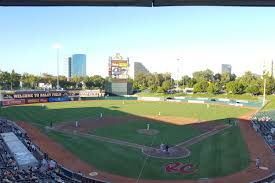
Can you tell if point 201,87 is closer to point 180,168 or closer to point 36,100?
point 36,100

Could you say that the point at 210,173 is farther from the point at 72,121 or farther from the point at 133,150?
the point at 72,121

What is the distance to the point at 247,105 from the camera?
74750 millimetres

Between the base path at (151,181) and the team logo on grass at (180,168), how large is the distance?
1.88m

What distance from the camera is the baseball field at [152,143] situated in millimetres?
24719

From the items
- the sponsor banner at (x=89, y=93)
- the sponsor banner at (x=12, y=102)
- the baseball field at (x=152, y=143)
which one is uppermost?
the sponsor banner at (x=89, y=93)

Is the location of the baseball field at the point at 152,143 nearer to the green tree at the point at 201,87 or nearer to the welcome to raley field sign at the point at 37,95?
the welcome to raley field sign at the point at 37,95

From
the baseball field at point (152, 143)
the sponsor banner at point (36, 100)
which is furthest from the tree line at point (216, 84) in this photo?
the sponsor banner at point (36, 100)

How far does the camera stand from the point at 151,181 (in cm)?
2206

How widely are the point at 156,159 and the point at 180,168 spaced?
9.21ft

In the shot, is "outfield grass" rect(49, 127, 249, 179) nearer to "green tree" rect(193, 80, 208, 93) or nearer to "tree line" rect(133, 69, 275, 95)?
"tree line" rect(133, 69, 275, 95)

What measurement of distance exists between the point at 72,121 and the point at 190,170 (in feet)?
90.4

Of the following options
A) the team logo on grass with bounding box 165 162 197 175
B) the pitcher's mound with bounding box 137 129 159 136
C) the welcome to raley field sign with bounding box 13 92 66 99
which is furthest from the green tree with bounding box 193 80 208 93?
the team logo on grass with bounding box 165 162 197 175

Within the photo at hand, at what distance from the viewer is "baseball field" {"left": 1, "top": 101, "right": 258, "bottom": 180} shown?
81.1ft

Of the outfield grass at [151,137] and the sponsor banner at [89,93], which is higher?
the sponsor banner at [89,93]
